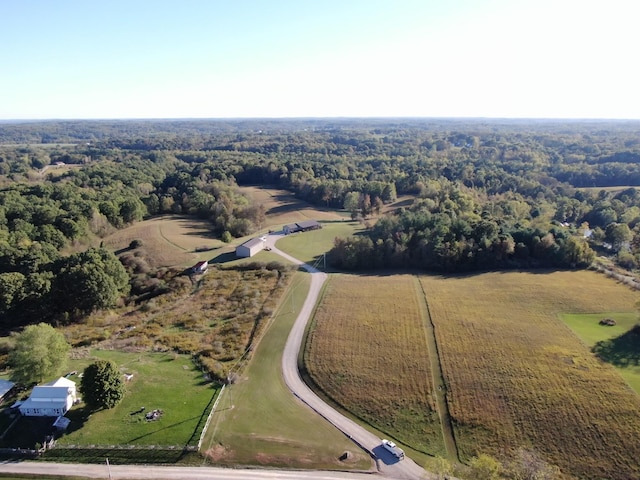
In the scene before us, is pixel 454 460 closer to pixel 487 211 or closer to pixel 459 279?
pixel 459 279

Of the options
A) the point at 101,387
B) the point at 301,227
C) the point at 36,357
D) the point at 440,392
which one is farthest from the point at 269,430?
the point at 301,227

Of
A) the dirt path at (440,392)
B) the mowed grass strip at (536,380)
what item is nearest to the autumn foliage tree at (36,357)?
the dirt path at (440,392)

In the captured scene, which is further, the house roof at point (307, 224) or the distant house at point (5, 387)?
the house roof at point (307, 224)

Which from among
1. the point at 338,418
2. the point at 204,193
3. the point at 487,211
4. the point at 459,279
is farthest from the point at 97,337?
the point at 487,211

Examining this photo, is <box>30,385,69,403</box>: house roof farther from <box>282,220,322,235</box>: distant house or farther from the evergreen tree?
<box>282,220,322,235</box>: distant house

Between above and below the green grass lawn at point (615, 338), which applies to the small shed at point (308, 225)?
above

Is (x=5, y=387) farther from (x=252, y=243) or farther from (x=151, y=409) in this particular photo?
(x=252, y=243)

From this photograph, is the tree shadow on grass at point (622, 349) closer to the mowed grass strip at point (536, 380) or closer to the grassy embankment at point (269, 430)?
the mowed grass strip at point (536, 380)
